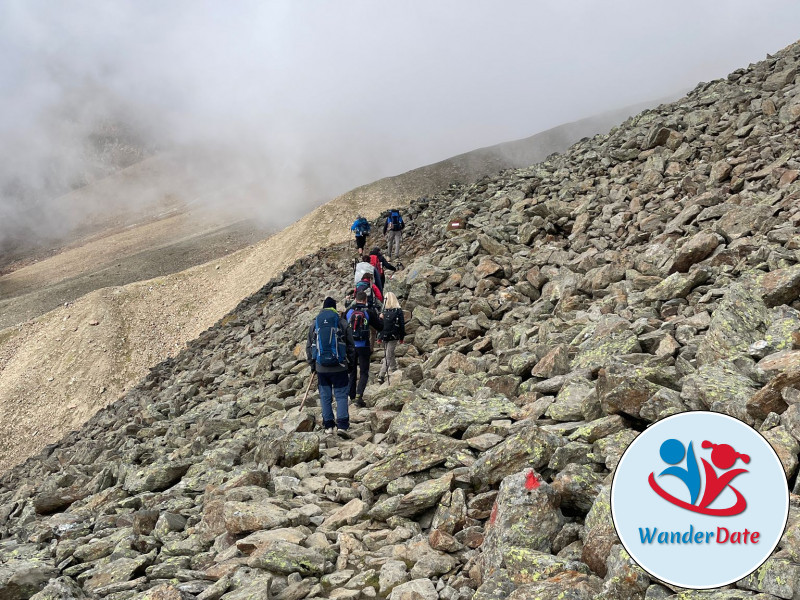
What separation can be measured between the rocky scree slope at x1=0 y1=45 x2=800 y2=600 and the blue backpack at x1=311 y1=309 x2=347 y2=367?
5.01ft

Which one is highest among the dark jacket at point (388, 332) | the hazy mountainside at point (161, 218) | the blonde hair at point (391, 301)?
the hazy mountainside at point (161, 218)

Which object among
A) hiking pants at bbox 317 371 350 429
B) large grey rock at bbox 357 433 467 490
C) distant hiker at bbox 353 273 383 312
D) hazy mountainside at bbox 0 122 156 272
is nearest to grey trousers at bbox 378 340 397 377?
distant hiker at bbox 353 273 383 312

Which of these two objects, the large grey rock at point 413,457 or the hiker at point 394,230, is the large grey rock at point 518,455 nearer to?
the large grey rock at point 413,457

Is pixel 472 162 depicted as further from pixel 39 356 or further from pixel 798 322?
pixel 798 322

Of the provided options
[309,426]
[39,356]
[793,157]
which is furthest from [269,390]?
[39,356]

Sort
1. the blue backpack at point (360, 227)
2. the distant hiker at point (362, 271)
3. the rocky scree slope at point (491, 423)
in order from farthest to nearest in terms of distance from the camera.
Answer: the blue backpack at point (360, 227) → the distant hiker at point (362, 271) → the rocky scree slope at point (491, 423)

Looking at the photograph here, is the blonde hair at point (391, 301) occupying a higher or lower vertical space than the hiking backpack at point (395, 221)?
lower

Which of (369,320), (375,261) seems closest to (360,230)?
(375,261)

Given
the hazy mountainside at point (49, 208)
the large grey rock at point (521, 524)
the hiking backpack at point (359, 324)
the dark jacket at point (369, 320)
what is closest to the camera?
the large grey rock at point (521, 524)

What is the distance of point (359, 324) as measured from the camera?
42.7ft

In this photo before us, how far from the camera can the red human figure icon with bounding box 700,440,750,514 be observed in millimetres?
3988

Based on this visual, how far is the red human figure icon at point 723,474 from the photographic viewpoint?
3988 mm

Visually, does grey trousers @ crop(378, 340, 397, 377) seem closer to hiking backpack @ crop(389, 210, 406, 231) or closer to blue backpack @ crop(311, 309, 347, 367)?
blue backpack @ crop(311, 309, 347, 367)

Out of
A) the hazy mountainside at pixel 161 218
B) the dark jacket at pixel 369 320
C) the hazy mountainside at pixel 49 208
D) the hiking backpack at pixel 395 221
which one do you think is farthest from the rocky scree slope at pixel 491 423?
the hazy mountainside at pixel 49 208
